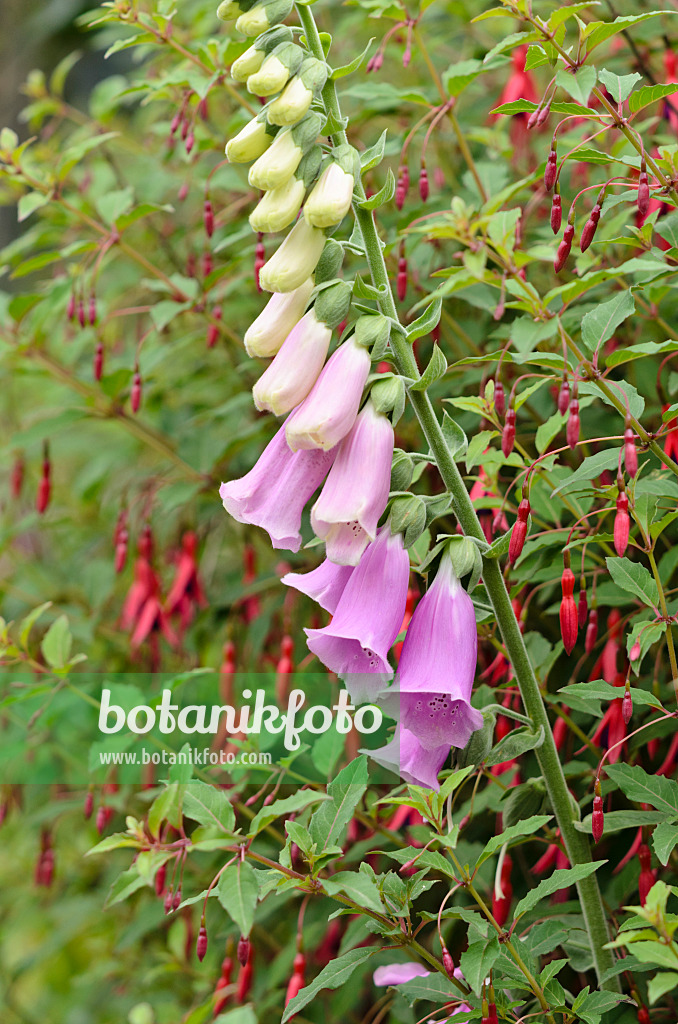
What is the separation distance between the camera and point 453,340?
4.46 feet

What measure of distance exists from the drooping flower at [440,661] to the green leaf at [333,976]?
0.19 meters

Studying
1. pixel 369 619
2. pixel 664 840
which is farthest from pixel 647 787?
pixel 369 619

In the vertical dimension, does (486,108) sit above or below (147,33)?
below

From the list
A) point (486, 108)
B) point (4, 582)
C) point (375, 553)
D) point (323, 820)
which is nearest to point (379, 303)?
point (375, 553)

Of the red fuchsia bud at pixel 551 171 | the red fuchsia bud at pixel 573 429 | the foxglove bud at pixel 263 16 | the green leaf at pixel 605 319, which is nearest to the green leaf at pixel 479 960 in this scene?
the red fuchsia bud at pixel 573 429

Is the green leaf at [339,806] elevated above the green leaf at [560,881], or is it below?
above

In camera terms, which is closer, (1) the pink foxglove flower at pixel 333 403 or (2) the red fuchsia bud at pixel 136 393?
(1) the pink foxglove flower at pixel 333 403

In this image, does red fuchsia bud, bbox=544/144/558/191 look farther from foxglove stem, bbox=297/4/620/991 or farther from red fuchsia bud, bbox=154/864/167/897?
red fuchsia bud, bbox=154/864/167/897

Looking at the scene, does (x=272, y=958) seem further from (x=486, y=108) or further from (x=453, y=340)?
(x=486, y=108)

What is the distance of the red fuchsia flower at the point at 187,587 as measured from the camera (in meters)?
1.48

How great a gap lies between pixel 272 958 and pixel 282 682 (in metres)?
0.65

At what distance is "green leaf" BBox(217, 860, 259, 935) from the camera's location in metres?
0.64

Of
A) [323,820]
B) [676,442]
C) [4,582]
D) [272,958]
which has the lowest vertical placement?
[272,958]

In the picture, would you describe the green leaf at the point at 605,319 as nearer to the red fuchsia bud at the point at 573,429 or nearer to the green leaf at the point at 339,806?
the red fuchsia bud at the point at 573,429
